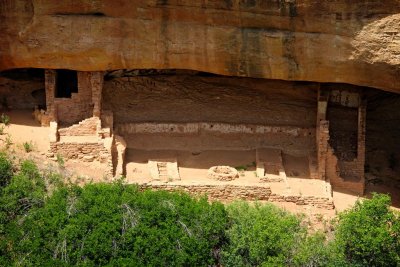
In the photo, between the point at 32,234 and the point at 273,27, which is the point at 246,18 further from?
the point at 32,234

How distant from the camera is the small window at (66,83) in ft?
58.9

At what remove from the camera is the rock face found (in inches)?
595

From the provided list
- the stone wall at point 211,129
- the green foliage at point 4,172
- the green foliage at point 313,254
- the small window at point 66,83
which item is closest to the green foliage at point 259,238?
the green foliage at point 313,254

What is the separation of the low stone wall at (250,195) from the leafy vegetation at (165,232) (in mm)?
1120

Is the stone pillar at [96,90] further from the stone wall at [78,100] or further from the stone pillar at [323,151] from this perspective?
the stone pillar at [323,151]

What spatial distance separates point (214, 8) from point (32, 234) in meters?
5.15

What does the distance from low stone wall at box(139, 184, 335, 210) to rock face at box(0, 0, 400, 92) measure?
2.20 m

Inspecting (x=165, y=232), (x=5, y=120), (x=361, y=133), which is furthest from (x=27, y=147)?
(x=361, y=133)

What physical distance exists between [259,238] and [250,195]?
2.01 m

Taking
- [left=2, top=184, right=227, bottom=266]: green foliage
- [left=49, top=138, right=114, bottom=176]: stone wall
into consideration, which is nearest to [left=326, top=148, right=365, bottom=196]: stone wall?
[left=2, top=184, right=227, bottom=266]: green foliage

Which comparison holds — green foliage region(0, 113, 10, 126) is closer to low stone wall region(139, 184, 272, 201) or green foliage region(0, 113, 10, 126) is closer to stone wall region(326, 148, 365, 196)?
low stone wall region(139, 184, 272, 201)

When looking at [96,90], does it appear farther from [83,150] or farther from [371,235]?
[371,235]

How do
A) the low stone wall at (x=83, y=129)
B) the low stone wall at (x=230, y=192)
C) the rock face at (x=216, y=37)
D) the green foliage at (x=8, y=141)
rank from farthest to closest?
the low stone wall at (x=83, y=129) < the green foliage at (x=8, y=141) < the low stone wall at (x=230, y=192) < the rock face at (x=216, y=37)

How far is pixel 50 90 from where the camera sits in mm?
17203
